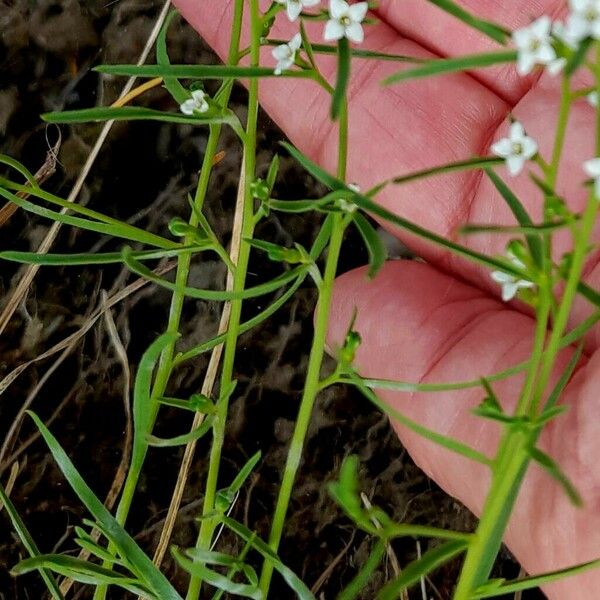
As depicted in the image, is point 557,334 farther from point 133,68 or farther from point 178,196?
point 178,196

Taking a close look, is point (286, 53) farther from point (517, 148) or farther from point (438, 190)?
point (438, 190)

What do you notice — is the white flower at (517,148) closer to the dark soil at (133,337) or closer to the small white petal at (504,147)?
the small white petal at (504,147)

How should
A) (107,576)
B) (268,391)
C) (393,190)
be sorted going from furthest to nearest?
1. (268,391)
2. (393,190)
3. (107,576)

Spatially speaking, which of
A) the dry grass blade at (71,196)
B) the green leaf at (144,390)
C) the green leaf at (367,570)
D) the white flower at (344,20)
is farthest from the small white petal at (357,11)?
the dry grass blade at (71,196)

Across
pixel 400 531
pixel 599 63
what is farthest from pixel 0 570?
pixel 599 63

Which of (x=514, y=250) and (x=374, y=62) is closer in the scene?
(x=514, y=250)
